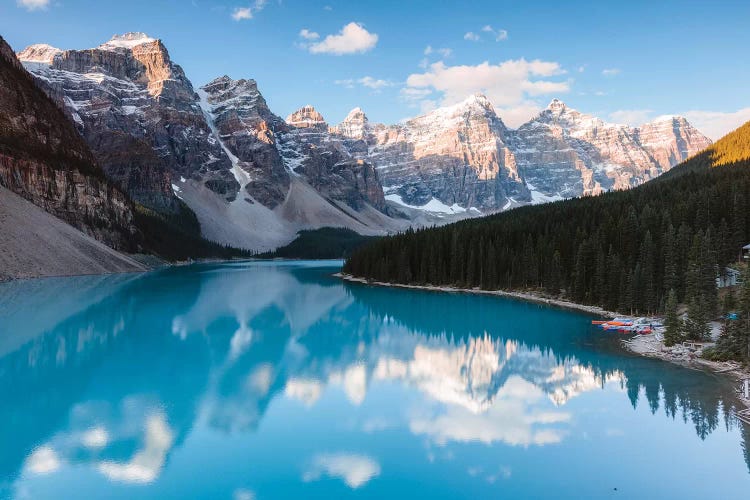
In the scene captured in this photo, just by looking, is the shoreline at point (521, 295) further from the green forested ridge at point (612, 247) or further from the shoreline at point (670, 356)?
the green forested ridge at point (612, 247)

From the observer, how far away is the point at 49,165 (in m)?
102

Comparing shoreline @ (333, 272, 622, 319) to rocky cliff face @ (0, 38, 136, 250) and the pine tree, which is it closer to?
the pine tree

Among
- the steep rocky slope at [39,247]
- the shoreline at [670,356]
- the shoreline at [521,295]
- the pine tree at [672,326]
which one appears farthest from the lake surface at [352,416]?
the steep rocky slope at [39,247]

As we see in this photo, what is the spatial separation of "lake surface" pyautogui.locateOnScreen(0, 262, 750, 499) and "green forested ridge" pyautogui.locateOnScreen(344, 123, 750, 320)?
9844 millimetres

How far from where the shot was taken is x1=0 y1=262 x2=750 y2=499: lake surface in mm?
16266

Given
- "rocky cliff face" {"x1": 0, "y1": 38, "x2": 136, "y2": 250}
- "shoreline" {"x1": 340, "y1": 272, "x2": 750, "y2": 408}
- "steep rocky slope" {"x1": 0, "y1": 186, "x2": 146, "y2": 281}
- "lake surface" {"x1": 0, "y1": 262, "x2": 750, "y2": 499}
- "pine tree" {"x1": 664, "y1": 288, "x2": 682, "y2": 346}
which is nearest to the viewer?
"lake surface" {"x1": 0, "y1": 262, "x2": 750, "y2": 499}

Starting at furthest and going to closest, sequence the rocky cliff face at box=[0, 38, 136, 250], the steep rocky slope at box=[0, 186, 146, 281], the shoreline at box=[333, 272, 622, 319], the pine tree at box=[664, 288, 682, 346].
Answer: the rocky cliff face at box=[0, 38, 136, 250]
the steep rocky slope at box=[0, 186, 146, 281]
the shoreline at box=[333, 272, 622, 319]
the pine tree at box=[664, 288, 682, 346]

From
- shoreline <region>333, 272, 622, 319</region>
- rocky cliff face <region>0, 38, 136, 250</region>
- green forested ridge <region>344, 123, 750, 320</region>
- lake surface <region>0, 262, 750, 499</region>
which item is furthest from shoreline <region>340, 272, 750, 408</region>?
rocky cliff face <region>0, 38, 136, 250</region>

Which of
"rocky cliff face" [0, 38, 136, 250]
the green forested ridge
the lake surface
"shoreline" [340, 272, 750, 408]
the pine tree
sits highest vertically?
"rocky cliff face" [0, 38, 136, 250]

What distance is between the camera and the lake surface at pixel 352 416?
1627 centimetres

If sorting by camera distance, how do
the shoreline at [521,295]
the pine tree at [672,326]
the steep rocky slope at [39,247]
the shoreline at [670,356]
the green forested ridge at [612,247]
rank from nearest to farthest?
the shoreline at [670,356], the pine tree at [672,326], the green forested ridge at [612,247], the shoreline at [521,295], the steep rocky slope at [39,247]

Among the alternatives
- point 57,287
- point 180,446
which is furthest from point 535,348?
point 57,287

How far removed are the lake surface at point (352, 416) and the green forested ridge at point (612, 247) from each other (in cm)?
984

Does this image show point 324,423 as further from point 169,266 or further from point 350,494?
point 169,266
